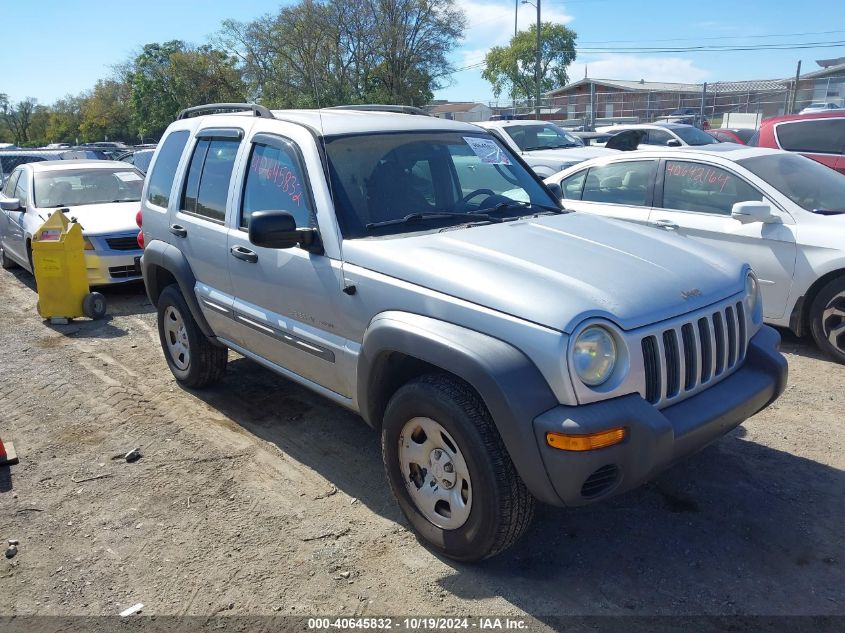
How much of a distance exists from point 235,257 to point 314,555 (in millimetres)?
1876

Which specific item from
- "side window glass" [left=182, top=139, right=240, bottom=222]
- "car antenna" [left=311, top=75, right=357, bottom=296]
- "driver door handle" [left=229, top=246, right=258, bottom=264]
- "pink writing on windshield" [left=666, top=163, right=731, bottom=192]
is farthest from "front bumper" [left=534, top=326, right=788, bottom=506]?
"pink writing on windshield" [left=666, top=163, right=731, bottom=192]

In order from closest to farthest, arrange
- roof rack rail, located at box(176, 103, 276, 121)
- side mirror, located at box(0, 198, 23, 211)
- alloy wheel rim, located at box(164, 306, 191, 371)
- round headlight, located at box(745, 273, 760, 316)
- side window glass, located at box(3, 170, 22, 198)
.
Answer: round headlight, located at box(745, 273, 760, 316) < roof rack rail, located at box(176, 103, 276, 121) < alloy wheel rim, located at box(164, 306, 191, 371) < side mirror, located at box(0, 198, 23, 211) < side window glass, located at box(3, 170, 22, 198)

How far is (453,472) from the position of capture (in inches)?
126

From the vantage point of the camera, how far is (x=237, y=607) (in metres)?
3.12

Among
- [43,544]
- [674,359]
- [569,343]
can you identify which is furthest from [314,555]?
[674,359]

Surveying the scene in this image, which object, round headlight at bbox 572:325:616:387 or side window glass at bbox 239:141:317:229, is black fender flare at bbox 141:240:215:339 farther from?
round headlight at bbox 572:325:616:387

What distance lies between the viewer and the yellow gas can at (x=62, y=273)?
25.4 ft

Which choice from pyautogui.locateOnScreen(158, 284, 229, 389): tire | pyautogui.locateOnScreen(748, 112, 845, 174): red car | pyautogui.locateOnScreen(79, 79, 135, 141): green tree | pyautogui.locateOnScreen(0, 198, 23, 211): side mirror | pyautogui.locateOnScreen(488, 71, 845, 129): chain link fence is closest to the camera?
pyautogui.locateOnScreen(158, 284, 229, 389): tire

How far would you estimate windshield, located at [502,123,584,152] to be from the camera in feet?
45.5

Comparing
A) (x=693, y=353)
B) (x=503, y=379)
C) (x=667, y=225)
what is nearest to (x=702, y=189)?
(x=667, y=225)

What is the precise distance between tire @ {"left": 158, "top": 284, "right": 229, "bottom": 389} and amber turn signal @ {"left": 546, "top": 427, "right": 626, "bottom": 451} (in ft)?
10.8

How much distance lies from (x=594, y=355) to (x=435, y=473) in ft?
3.04

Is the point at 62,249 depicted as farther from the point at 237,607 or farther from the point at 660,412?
the point at 660,412

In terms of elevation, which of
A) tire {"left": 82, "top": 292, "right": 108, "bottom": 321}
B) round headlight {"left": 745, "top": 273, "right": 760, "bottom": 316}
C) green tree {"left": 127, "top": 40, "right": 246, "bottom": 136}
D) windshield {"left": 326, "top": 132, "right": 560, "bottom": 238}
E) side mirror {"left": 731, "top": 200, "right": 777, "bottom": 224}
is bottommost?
tire {"left": 82, "top": 292, "right": 108, "bottom": 321}
